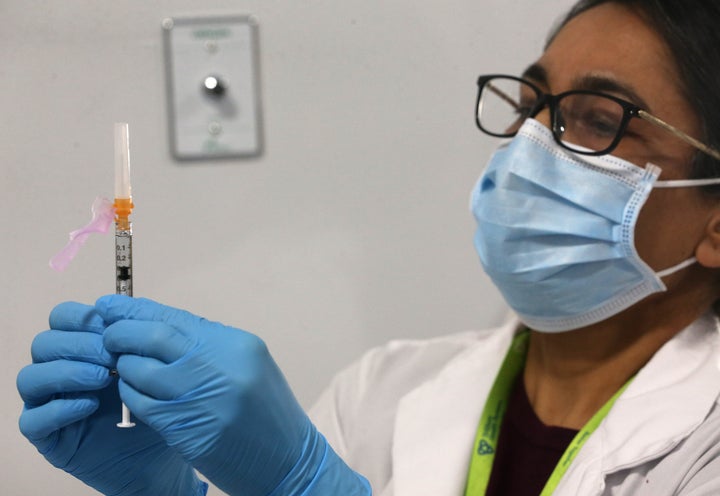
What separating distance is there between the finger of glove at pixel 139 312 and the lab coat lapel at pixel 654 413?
0.51 meters

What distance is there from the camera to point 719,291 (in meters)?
1.14

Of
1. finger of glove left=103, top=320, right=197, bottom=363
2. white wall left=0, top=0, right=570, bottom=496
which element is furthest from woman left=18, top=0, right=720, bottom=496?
white wall left=0, top=0, right=570, bottom=496

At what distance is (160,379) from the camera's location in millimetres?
785

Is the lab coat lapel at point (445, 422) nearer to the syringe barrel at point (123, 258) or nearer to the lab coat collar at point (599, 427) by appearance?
the lab coat collar at point (599, 427)

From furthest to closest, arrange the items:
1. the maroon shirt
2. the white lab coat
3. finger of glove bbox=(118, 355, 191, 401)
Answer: the maroon shirt → the white lab coat → finger of glove bbox=(118, 355, 191, 401)

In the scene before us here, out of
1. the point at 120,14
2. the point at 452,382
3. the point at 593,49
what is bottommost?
the point at 452,382

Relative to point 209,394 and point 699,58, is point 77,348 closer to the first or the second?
point 209,394

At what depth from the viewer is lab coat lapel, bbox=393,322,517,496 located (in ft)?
3.70

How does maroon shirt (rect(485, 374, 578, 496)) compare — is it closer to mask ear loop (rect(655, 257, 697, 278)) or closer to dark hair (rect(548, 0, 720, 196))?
mask ear loop (rect(655, 257, 697, 278))

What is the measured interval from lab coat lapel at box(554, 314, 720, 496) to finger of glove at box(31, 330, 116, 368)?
0.57m

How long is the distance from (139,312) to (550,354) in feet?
2.04

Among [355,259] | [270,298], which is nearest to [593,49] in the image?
[355,259]

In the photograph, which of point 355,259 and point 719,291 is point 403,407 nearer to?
point 355,259

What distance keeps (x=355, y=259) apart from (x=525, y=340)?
1.01 feet
